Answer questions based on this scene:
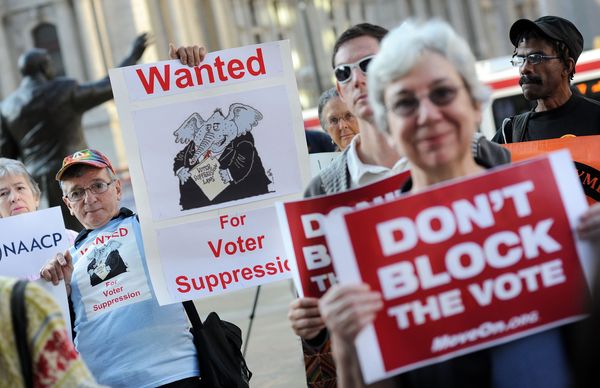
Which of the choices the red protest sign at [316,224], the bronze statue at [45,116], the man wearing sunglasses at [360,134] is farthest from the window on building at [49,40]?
the red protest sign at [316,224]

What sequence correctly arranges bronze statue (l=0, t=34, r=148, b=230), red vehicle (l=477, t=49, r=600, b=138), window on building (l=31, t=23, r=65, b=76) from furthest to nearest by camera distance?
1. window on building (l=31, t=23, r=65, b=76)
2. red vehicle (l=477, t=49, r=600, b=138)
3. bronze statue (l=0, t=34, r=148, b=230)

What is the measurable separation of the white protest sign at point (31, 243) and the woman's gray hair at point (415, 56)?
Result: 7.76ft

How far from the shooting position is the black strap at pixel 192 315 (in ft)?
13.5

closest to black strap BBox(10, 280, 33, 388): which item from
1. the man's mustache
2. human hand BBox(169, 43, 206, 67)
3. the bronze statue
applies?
human hand BBox(169, 43, 206, 67)

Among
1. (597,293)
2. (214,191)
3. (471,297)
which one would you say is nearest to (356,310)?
(471,297)

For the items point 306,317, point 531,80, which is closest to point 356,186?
point 306,317

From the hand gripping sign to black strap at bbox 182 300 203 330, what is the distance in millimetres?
2025

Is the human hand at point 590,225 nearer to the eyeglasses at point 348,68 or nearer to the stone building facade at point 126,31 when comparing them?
the eyeglasses at point 348,68

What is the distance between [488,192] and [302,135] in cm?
200

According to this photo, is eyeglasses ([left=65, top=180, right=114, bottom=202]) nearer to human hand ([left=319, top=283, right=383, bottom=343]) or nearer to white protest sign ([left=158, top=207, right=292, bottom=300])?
white protest sign ([left=158, top=207, right=292, bottom=300])

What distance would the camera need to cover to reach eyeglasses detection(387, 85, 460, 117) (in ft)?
7.39

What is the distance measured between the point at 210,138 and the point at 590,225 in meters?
2.20

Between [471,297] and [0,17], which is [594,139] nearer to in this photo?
[471,297]

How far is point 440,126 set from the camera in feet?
7.36
